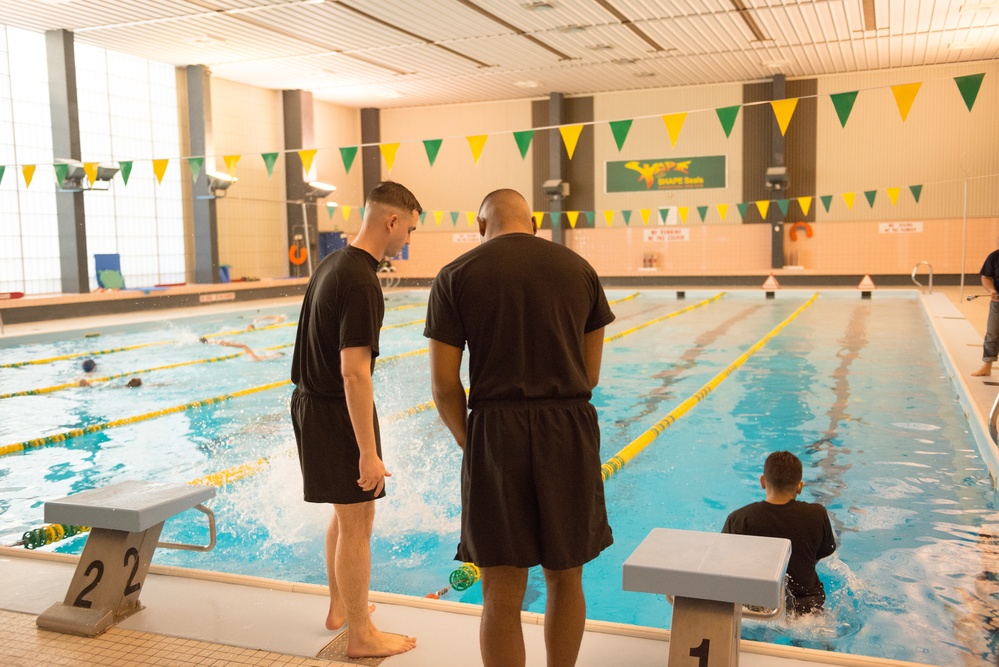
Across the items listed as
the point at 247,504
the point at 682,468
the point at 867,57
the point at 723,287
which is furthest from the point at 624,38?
the point at 247,504

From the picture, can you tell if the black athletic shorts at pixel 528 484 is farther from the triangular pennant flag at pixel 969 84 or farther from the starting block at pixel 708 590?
the triangular pennant flag at pixel 969 84

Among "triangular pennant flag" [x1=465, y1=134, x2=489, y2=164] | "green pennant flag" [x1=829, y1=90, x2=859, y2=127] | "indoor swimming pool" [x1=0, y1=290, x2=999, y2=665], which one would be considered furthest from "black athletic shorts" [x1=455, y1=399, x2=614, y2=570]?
"triangular pennant flag" [x1=465, y1=134, x2=489, y2=164]

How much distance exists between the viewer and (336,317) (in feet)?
8.40

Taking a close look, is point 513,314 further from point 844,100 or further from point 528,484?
point 844,100

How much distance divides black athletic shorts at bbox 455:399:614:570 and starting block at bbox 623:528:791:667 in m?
0.22

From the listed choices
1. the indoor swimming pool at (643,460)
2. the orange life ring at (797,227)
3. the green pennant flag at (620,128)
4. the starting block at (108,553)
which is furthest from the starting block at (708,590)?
the orange life ring at (797,227)

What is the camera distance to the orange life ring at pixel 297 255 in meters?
21.7

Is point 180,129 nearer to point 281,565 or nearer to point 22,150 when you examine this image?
point 22,150

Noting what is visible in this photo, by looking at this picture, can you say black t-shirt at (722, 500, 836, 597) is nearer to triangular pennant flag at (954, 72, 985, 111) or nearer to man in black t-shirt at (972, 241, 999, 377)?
man in black t-shirt at (972, 241, 999, 377)

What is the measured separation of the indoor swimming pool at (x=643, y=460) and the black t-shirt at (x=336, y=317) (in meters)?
1.79

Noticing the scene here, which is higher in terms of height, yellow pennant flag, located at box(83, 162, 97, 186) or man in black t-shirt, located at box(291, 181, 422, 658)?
yellow pennant flag, located at box(83, 162, 97, 186)

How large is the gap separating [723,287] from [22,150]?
15.6 meters

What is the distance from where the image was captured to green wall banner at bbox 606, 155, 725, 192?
22078 mm

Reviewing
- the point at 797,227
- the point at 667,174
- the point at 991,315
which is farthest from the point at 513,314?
the point at 667,174
